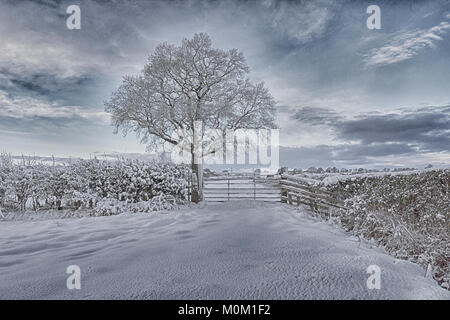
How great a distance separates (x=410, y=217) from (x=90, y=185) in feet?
36.2

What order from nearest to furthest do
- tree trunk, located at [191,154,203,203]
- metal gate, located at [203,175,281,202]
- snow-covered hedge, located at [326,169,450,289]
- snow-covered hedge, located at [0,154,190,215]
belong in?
snow-covered hedge, located at [326,169,450,289] < snow-covered hedge, located at [0,154,190,215] < tree trunk, located at [191,154,203,203] < metal gate, located at [203,175,281,202]

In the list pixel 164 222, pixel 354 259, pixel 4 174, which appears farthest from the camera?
pixel 4 174

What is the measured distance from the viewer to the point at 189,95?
13836 mm

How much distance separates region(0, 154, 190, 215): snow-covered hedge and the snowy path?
5633 millimetres

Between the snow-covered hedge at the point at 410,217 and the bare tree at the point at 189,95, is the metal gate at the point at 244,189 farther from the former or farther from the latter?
the snow-covered hedge at the point at 410,217

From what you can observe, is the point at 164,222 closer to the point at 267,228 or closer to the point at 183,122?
the point at 267,228

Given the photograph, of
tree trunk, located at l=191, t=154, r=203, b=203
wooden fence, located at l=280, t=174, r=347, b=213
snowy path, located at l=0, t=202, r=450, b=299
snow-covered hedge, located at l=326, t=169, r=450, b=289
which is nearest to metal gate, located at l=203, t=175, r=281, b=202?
wooden fence, located at l=280, t=174, r=347, b=213

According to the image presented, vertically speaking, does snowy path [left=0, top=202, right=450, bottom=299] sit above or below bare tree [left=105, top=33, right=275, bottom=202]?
below

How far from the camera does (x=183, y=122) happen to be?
13.4 metres

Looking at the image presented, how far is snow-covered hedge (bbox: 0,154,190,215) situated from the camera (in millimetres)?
9922

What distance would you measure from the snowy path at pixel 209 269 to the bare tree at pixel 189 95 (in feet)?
30.3

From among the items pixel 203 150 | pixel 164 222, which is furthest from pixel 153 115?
pixel 164 222

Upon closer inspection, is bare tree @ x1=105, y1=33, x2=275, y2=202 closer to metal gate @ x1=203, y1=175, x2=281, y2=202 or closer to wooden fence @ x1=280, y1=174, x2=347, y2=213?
metal gate @ x1=203, y1=175, x2=281, y2=202
